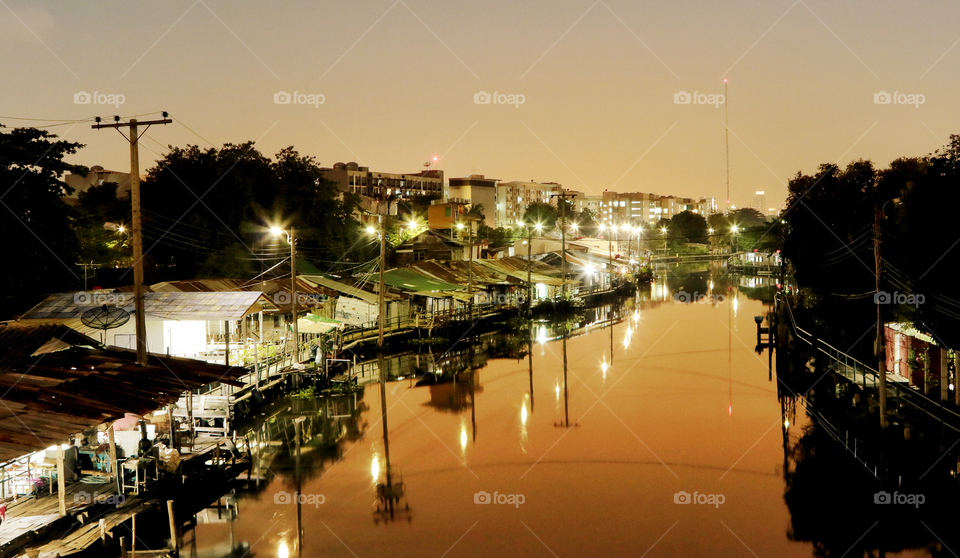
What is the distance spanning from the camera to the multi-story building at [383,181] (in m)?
99.8

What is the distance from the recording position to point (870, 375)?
72.4 feet

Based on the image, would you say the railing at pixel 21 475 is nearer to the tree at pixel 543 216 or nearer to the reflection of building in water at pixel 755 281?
the reflection of building in water at pixel 755 281

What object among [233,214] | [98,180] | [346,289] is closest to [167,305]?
[346,289]

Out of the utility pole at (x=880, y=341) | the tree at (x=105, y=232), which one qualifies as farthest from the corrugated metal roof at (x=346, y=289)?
the utility pole at (x=880, y=341)

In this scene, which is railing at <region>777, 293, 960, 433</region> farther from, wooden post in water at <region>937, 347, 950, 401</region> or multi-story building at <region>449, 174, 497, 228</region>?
multi-story building at <region>449, 174, 497, 228</region>

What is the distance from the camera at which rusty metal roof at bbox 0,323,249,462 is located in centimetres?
1120

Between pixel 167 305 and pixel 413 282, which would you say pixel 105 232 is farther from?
pixel 167 305

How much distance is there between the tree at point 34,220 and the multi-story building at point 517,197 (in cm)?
9476

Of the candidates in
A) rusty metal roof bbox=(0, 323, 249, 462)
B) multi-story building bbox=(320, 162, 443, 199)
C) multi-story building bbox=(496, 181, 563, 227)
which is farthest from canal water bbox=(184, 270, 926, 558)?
multi-story building bbox=(496, 181, 563, 227)

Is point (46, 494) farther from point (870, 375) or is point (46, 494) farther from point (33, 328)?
point (870, 375)

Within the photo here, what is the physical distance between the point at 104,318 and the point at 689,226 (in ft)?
413

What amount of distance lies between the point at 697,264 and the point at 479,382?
89.4 meters

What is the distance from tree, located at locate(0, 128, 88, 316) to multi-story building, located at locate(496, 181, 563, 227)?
94.8 meters

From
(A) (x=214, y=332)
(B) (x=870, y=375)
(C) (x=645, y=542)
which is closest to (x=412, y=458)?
(C) (x=645, y=542)
